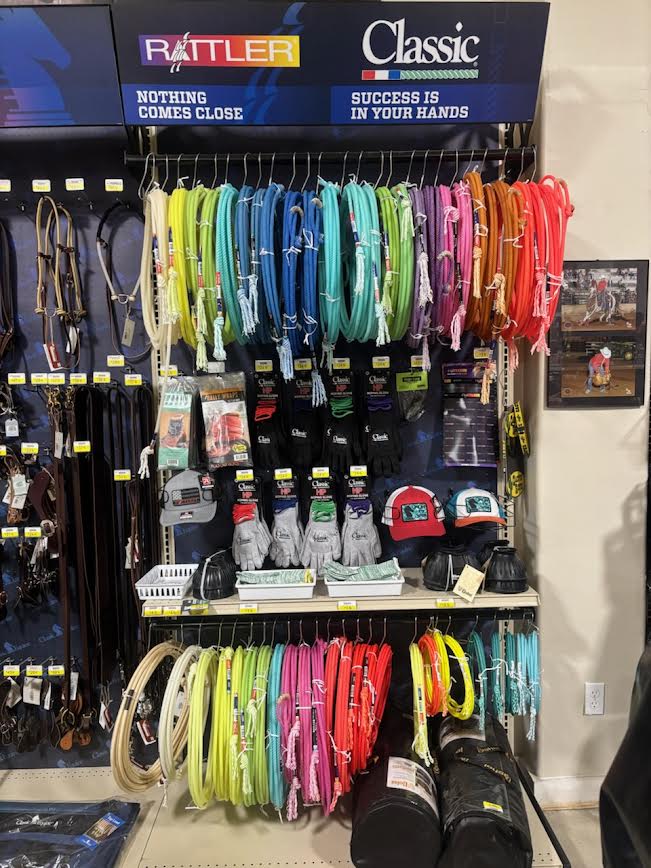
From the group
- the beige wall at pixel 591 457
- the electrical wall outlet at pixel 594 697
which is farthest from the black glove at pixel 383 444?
the electrical wall outlet at pixel 594 697

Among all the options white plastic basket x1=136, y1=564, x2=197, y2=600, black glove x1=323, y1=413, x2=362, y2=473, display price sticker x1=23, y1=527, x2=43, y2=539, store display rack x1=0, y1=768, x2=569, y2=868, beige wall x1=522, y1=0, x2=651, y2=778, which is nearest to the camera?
store display rack x1=0, y1=768, x2=569, y2=868

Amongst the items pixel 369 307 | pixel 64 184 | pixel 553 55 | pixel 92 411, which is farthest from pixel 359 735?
pixel 553 55

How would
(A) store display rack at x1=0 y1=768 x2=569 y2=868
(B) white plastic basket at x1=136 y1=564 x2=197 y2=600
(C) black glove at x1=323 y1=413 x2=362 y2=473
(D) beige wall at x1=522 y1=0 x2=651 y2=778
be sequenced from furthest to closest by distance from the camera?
(C) black glove at x1=323 y1=413 x2=362 y2=473 → (D) beige wall at x1=522 y1=0 x2=651 y2=778 → (B) white plastic basket at x1=136 y1=564 x2=197 y2=600 → (A) store display rack at x1=0 y1=768 x2=569 y2=868

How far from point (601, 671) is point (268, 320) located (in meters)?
2.10

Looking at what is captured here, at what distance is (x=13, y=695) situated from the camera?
7.91 ft

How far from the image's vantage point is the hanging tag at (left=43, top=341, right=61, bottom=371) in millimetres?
2342

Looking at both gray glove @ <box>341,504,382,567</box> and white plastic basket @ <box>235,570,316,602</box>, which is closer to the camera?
white plastic basket @ <box>235,570,316,602</box>

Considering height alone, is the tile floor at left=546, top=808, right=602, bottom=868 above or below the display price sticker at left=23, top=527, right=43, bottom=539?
below

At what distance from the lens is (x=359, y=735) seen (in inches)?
76.7

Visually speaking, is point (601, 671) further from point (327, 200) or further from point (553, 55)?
point (553, 55)

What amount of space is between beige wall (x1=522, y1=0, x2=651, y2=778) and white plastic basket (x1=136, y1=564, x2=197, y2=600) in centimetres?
151

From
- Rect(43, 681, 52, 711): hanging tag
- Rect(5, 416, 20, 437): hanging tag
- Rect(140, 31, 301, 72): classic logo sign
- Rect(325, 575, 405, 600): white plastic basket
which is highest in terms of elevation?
Rect(140, 31, 301, 72): classic logo sign

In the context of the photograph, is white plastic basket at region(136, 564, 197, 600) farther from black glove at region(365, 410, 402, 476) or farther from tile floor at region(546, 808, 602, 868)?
tile floor at region(546, 808, 602, 868)

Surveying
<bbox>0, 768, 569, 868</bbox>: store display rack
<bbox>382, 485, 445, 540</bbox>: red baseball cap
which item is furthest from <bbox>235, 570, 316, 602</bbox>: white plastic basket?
<bbox>0, 768, 569, 868</bbox>: store display rack
